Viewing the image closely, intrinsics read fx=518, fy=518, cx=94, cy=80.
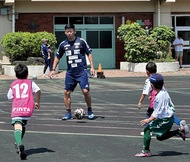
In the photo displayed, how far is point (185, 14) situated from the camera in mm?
29094

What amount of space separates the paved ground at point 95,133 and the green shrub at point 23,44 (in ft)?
26.6

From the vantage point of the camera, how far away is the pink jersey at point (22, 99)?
25.2 feet

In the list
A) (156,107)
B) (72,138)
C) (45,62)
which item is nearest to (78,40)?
(72,138)

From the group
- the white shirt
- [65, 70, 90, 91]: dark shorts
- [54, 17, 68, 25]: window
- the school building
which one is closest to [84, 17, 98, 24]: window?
the school building

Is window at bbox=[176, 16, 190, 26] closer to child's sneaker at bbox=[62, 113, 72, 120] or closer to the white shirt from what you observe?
child's sneaker at bbox=[62, 113, 72, 120]

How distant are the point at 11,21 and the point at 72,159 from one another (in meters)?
20.5

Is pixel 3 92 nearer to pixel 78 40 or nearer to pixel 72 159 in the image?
pixel 78 40

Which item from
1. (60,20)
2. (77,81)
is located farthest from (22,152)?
(60,20)

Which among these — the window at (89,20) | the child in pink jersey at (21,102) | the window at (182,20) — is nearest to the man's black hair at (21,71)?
the child in pink jersey at (21,102)

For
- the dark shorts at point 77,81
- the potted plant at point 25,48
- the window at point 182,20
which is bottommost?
the dark shorts at point 77,81

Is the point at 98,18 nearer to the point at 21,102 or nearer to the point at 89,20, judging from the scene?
the point at 89,20

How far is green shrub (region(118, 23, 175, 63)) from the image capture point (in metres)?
25.6

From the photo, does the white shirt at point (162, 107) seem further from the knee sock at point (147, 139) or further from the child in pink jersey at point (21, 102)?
the child in pink jersey at point (21, 102)

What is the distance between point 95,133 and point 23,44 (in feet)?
50.8
